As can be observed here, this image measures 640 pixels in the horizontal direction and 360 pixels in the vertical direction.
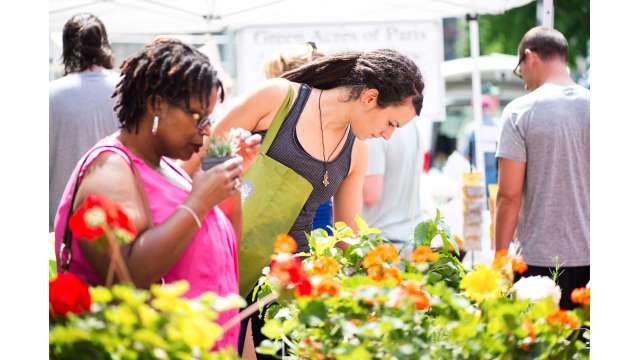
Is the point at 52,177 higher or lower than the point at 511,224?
higher

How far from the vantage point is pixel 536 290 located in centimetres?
169

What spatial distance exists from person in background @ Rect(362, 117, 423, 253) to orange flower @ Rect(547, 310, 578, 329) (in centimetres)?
230

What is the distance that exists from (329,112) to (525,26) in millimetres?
5596

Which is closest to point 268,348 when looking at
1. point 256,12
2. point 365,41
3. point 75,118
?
point 75,118

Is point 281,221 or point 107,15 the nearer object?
point 281,221

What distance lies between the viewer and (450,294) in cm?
163

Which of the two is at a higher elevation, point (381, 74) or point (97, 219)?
point (381, 74)

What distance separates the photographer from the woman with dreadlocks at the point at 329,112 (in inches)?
94.0

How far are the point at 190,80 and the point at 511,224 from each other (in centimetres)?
215

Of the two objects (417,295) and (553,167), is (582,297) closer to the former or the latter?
(417,295)

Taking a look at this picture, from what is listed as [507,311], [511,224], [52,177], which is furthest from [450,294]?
[511,224]

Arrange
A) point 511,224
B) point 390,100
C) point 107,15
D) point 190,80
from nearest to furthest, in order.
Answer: point 190,80
point 390,100
point 511,224
point 107,15
